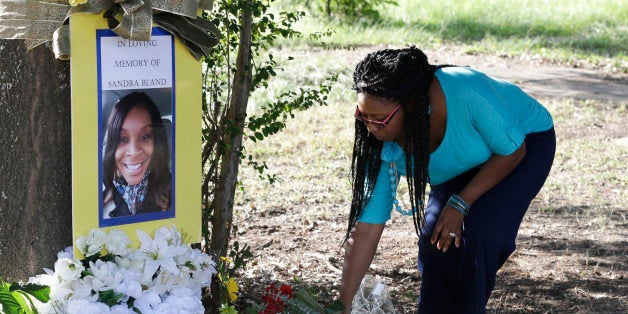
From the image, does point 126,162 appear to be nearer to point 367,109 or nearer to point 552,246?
point 367,109

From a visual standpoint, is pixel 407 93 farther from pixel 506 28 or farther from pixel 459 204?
pixel 506 28

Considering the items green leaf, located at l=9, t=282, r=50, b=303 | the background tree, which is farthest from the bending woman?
green leaf, located at l=9, t=282, r=50, b=303

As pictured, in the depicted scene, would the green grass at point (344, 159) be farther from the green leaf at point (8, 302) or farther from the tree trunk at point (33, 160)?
the green leaf at point (8, 302)

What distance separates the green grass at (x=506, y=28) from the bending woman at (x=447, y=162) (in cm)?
615

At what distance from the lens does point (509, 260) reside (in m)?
5.16

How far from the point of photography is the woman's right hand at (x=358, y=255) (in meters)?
3.62

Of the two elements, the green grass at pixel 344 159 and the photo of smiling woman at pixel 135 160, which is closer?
the photo of smiling woman at pixel 135 160

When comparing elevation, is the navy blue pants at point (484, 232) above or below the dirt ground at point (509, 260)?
above

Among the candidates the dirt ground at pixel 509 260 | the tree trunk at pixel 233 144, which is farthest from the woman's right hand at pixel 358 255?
the dirt ground at pixel 509 260

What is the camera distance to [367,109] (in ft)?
10.8

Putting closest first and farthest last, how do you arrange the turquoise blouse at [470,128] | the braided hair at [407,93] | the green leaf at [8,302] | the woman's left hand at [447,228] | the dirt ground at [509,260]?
the green leaf at [8,302] → the braided hair at [407,93] → the turquoise blouse at [470,128] → the woman's left hand at [447,228] → the dirt ground at [509,260]

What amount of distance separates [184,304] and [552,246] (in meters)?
3.14

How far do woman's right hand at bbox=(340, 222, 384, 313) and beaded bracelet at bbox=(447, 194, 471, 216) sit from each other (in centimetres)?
30

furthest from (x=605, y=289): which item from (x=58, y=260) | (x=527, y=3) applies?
(x=527, y=3)
